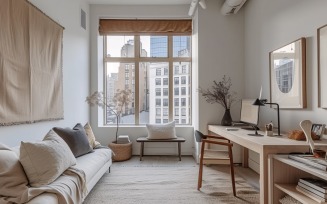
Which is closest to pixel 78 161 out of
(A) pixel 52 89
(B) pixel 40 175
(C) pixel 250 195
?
(B) pixel 40 175

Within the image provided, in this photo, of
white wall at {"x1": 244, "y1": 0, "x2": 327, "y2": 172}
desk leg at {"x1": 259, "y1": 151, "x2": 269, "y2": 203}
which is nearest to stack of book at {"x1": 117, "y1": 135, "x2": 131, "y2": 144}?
white wall at {"x1": 244, "y1": 0, "x2": 327, "y2": 172}

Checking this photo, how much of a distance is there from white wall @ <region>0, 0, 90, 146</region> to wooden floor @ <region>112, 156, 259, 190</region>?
3.87 feet

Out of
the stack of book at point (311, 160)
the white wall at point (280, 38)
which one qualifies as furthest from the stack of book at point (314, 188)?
the white wall at point (280, 38)

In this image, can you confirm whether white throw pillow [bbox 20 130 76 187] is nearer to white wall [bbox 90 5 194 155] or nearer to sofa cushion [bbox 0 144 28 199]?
sofa cushion [bbox 0 144 28 199]

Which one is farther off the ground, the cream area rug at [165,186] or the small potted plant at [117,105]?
the small potted plant at [117,105]

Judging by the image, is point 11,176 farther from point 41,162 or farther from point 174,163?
point 174,163

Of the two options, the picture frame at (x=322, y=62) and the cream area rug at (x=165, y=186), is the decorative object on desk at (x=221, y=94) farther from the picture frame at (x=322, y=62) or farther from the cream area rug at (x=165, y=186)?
the picture frame at (x=322, y=62)

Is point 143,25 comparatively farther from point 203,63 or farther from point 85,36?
point 203,63

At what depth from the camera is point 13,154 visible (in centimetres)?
203

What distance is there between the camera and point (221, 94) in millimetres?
4387

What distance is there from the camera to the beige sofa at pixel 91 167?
184 cm

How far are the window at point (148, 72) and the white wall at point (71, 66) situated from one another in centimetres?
61

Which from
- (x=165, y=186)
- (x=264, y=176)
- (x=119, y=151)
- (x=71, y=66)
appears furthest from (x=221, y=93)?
(x=71, y=66)

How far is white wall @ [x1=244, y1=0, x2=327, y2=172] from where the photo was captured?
2574 millimetres
